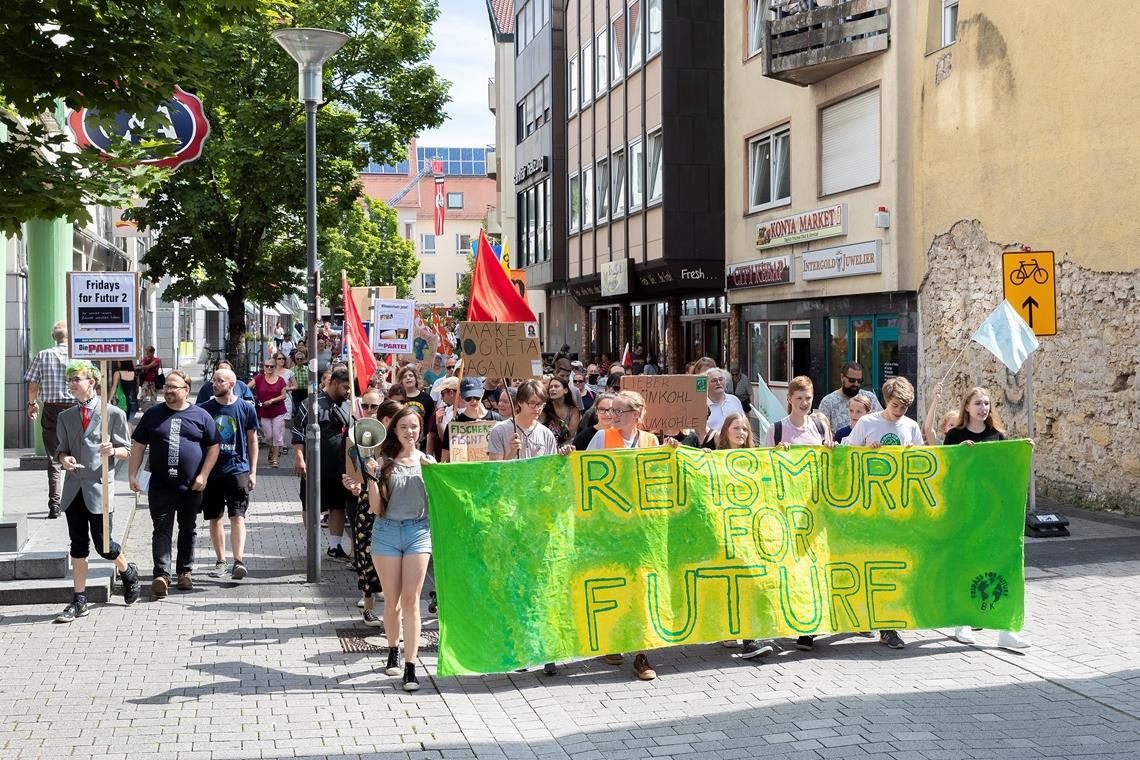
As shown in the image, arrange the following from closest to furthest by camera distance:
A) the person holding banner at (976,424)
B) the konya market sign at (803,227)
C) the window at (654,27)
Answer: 1. the person holding banner at (976,424)
2. the konya market sign at (803,227)
3. the window at (654,27)

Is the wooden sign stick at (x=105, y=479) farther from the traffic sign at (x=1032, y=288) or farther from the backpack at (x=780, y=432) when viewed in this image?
the traffic sign at (x=1032, y=288)

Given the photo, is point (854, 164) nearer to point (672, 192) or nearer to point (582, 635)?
point (672, 192)

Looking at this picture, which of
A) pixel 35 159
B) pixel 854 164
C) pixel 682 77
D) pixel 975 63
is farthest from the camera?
pixel 682 77

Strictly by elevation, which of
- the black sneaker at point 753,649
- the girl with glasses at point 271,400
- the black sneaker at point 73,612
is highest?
the girl with glasses at point 271,400

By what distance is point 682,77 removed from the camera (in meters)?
28.0

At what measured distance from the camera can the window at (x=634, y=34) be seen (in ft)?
97.4

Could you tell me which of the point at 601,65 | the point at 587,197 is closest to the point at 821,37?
the point at 601,65

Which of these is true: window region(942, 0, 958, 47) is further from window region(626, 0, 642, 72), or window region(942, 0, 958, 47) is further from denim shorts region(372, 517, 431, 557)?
denim shorts region(372, 517, 431, 557)

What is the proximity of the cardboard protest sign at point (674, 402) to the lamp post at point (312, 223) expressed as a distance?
281 centimetres

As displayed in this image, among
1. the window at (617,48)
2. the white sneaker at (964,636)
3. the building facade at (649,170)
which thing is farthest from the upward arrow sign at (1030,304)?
the window at (617,48)

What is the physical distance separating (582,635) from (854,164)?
1497cm

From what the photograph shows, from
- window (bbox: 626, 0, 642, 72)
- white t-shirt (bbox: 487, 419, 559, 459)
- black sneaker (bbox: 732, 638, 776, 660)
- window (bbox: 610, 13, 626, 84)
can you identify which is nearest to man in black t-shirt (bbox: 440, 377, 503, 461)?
white t-shirt (bbox: 487, 419, 559, 459)

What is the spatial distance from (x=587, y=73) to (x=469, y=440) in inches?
1073

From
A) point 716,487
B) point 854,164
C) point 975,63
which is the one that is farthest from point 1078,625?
point 854,164
